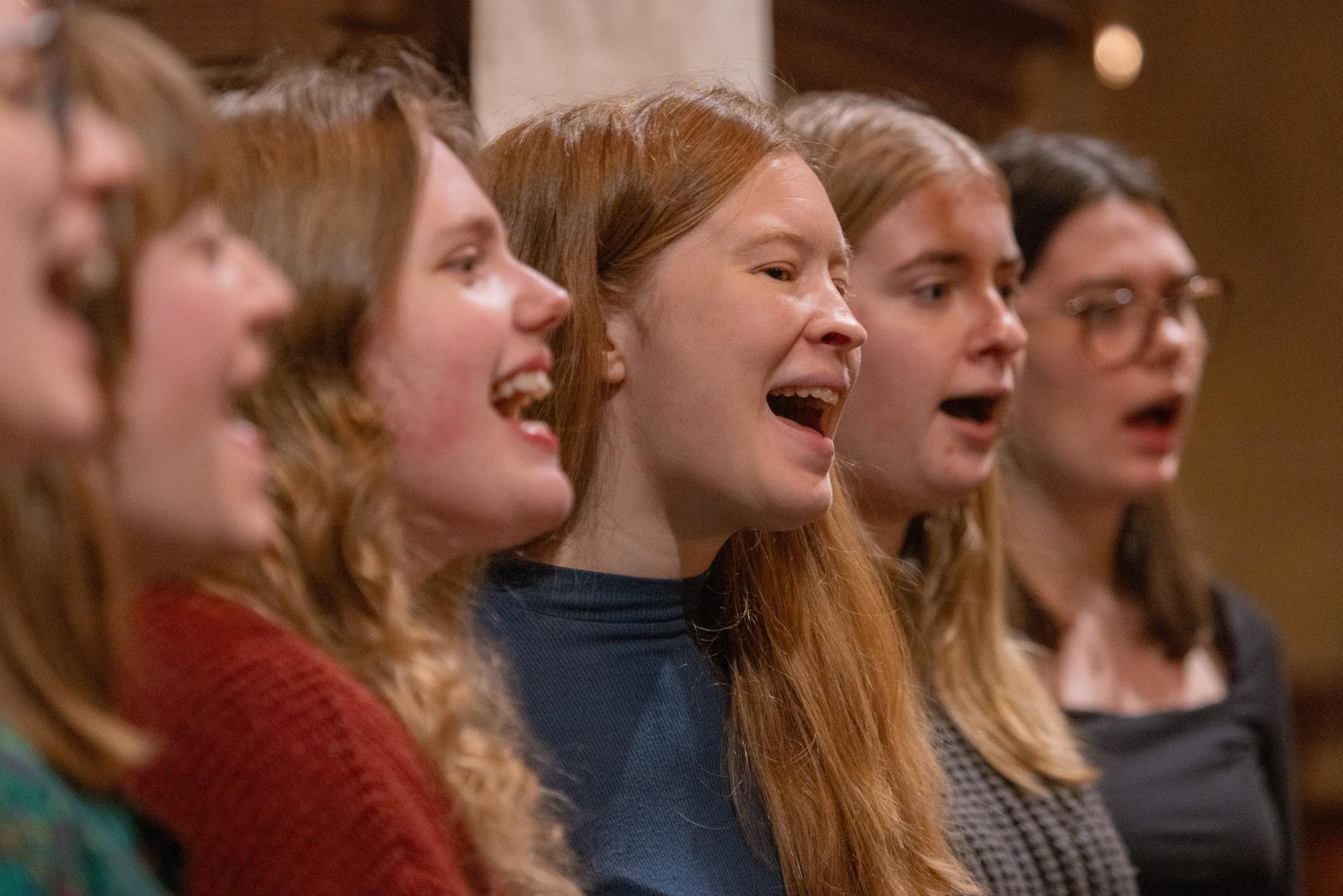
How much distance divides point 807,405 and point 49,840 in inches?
40.8

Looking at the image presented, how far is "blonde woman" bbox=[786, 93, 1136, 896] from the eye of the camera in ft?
6.59

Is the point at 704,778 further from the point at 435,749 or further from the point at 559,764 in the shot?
the point at 435,749

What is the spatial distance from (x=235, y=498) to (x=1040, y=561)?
1902 mm

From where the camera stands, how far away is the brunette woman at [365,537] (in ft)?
3.32

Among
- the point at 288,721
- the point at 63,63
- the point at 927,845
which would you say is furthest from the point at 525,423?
the point at 927,845

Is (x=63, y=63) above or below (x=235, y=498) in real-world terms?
above

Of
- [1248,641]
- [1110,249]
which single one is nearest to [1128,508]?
[1248,641]

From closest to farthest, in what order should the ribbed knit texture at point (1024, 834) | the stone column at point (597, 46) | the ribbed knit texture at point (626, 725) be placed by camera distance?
the ribbed knit texture at point (626, 725)
the ribbed knit texture at point (1024, 834)
the stone column at point (597, 46)

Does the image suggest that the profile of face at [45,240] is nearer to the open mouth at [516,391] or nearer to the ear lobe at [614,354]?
the open mouth at [516,391]

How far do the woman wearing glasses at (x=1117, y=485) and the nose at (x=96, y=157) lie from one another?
1.89 metres

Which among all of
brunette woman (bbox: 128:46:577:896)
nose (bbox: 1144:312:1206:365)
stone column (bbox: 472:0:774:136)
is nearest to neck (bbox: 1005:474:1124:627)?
nose (bbox: 1144:312:1206:365)

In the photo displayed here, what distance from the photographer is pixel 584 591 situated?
5.46 ft

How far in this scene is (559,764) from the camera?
1.57m

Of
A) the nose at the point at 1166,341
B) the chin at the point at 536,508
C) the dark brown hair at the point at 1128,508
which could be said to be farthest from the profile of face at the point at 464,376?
the nose at the point at 1166,341
